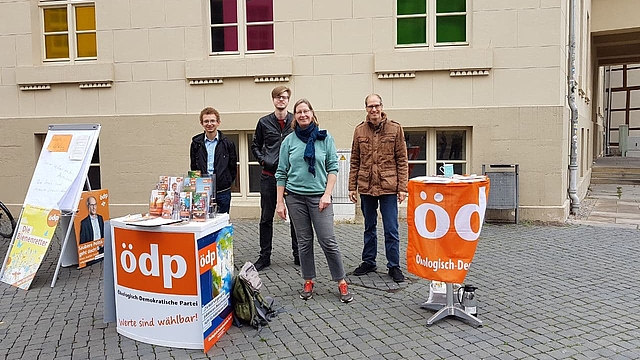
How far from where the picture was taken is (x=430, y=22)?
9.02 metres

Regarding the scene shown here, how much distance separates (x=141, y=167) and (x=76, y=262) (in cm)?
337

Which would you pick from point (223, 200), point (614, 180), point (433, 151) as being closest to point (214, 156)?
point (223, 200)

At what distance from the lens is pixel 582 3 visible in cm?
1166

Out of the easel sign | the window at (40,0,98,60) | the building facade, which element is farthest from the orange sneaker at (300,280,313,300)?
the window at (40,0,98,60)

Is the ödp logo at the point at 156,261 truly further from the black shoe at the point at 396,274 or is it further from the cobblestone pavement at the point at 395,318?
the black shoe at the point at 396,274

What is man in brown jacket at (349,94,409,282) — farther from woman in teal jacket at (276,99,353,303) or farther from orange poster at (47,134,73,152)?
orange poster at (47,134,73,152)

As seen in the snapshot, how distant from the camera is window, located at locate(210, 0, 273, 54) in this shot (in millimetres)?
9438

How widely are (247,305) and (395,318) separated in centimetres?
132

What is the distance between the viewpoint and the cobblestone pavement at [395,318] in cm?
411

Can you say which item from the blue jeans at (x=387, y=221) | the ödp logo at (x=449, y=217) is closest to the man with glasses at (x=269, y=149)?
the blue jeans at (x=387, y=221)

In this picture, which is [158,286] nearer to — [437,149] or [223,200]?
[223,200]

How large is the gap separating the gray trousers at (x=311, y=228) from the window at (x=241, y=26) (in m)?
5.04

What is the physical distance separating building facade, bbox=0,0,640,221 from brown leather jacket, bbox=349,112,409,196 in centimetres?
342

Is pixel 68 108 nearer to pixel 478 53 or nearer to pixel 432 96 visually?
pixel 432 96
